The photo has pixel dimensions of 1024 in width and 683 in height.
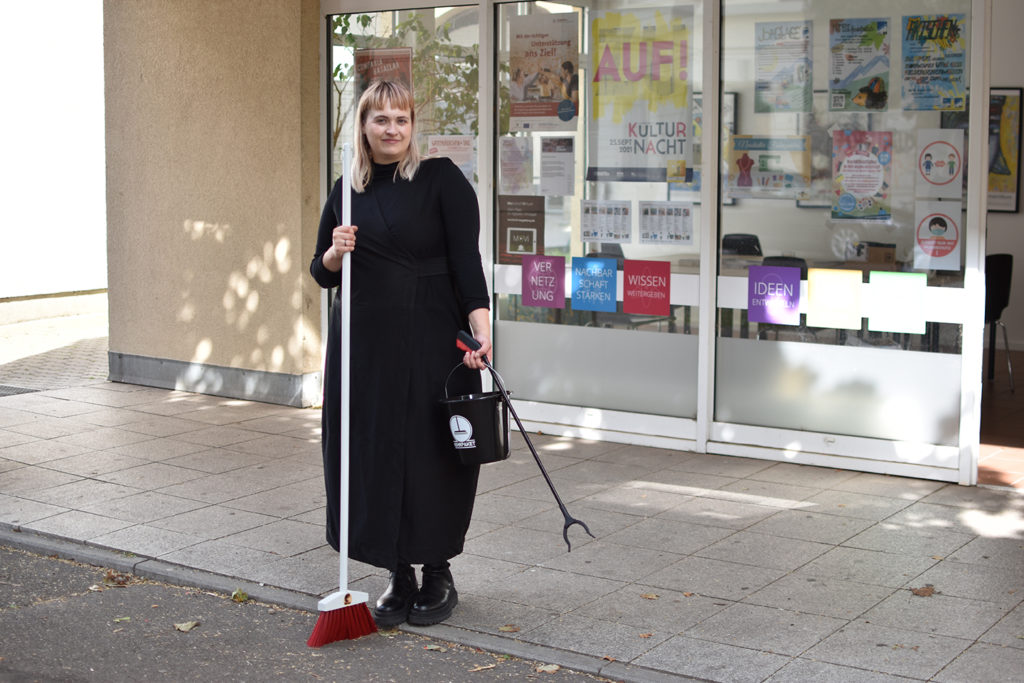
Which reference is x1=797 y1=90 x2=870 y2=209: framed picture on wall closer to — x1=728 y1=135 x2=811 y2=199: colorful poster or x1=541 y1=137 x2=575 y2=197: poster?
x1=728 y1=135 x2=811 y2=199: colorful poster

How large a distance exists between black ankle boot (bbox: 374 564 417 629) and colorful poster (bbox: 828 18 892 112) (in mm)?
3902

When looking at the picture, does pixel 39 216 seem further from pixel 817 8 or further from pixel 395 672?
pixel 395 672

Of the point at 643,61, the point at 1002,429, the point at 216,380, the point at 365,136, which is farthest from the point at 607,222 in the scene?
the point at 365,136

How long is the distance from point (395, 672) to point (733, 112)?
439 cm

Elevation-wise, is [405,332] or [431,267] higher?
[431,267]

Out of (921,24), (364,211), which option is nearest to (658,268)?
(921,24)

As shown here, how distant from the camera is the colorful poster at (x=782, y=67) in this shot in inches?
295

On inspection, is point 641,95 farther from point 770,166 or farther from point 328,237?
point 328,237

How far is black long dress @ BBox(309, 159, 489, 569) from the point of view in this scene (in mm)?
4879

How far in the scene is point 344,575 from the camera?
15.7 ft

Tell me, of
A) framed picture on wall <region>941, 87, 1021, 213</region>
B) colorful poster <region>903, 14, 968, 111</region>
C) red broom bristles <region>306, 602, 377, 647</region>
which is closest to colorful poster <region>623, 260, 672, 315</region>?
colorful poster <region>903, 14, 968, 111</region>

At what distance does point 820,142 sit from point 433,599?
3.84 m

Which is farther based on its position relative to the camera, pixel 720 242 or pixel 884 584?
pixel 720 242

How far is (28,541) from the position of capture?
20.5 feet
